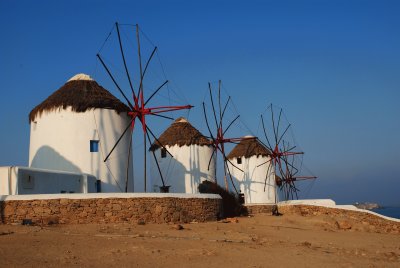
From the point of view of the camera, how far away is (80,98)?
2219cm

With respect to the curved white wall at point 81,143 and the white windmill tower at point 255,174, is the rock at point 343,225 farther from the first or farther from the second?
the white windmill tower at point 255,174

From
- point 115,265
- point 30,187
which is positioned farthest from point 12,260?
point 30,187

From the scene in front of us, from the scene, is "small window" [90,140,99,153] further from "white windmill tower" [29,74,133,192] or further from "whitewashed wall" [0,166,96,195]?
"whitewashed wall" [0,166,96,195]

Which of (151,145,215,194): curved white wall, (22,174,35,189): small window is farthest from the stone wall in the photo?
(151,145,215,194): curved white wall

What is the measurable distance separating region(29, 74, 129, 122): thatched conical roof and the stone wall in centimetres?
754

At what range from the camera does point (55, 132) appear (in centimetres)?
2212

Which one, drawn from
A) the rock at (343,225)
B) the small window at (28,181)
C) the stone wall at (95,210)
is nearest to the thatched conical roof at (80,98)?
the small window at (28,181)

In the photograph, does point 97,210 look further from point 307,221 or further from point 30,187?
point 307,221

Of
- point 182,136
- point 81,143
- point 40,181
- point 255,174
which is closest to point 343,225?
point 182,136

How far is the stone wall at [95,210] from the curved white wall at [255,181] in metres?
19.5

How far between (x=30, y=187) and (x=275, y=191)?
24.7m

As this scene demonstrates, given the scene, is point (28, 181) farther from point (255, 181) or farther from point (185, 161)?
point (255, 181)

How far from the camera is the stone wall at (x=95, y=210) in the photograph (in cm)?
1503

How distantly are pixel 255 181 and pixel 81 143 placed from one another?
1896cm
